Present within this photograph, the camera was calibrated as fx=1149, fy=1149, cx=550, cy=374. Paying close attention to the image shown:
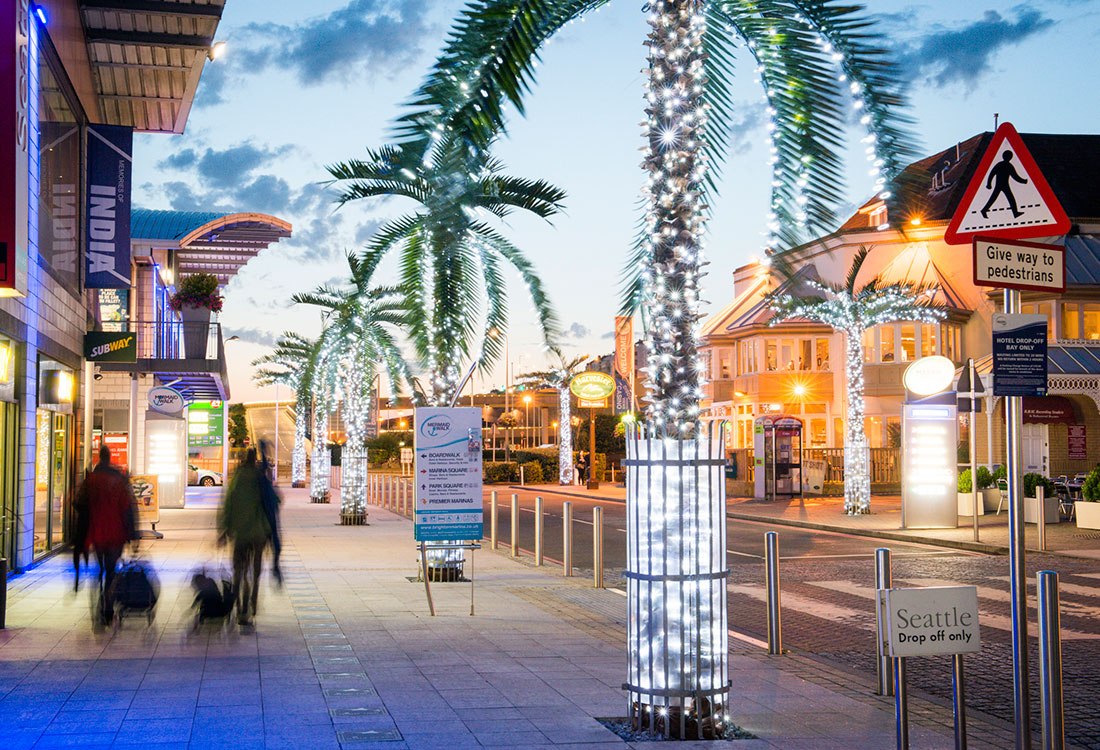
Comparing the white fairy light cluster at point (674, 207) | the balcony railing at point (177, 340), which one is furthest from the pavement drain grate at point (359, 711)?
the balcony railing at point (177, 340)

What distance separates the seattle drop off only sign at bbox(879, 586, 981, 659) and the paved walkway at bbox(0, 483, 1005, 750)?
1258 mm

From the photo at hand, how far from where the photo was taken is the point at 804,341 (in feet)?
162

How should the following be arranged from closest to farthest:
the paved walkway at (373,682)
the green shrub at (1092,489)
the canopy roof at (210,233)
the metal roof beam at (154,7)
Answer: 1. the paved walkway at (373,682)
2. the metal roof beam at (154,7)
3. the green shrub at (1092,489)
4. the canopy roof at (210,233)

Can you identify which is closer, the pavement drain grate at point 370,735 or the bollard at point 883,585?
the pavement drain grate at point 370,735

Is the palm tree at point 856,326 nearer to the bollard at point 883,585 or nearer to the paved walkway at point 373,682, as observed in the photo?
the paved walkway at point 373,682

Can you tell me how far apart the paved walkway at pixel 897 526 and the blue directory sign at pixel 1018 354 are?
31.9ft

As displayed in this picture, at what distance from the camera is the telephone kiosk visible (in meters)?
35.8

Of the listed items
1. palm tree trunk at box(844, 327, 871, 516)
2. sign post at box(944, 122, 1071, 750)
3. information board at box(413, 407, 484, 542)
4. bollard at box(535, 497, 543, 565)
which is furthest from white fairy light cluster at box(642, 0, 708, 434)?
palm tree trunk at box(844, 327, 871, 516)

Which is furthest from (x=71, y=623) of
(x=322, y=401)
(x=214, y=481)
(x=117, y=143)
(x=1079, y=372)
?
(x=214, y=481)

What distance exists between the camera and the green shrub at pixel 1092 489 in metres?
22.5

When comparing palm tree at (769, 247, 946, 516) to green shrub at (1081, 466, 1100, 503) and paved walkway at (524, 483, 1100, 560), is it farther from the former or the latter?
green shrub at (1081, 466, 1100, 503)

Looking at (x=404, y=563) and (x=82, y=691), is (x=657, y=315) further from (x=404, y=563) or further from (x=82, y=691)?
(x=404, y=563)

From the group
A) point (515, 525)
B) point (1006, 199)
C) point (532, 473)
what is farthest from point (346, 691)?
point (532, 473)

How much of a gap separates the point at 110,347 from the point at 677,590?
634 inches
